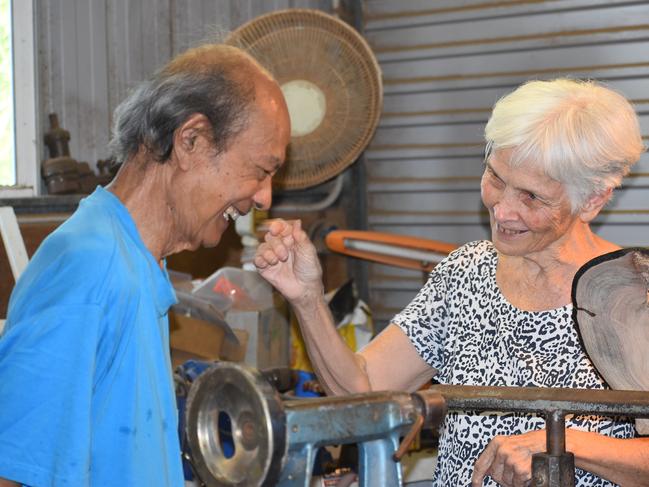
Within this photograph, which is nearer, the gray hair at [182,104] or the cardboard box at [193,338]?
the gray hair at [182,104]

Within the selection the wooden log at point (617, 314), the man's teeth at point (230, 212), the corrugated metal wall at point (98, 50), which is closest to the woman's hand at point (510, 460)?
the wooden log at point (617, 314)

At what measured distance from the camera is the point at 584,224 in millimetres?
2096

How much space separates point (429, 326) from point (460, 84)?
2812 millimetres

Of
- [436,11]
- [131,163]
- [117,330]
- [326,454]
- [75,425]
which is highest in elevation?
[436,11]

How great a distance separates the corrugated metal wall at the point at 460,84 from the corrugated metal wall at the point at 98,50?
3.41ft

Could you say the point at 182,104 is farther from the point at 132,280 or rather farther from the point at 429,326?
the point at 429,326

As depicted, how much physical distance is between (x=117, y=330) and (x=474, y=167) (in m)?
3.49

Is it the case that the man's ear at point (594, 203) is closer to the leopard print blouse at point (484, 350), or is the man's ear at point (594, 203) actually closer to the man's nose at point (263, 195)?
the leopard print blouse at point (484, 350)

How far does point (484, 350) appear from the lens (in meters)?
2.09

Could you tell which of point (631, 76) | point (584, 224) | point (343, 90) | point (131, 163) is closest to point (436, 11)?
point (343, 90)

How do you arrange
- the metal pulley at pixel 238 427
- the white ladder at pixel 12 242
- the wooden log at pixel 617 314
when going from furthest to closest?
the white ladder at pixel 12 242
the wooden log at pixel 617 314
the metal pulley at pixel 238 427

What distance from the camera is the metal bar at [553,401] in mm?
1371

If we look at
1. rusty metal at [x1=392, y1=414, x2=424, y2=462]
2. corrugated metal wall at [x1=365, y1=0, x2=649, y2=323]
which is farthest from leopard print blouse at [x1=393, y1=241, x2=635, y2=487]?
corrugated metal wall at [x1=365, y1=0, x2=649, y2=323]

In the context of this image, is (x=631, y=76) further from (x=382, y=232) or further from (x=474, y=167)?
(x=382, y=232)
